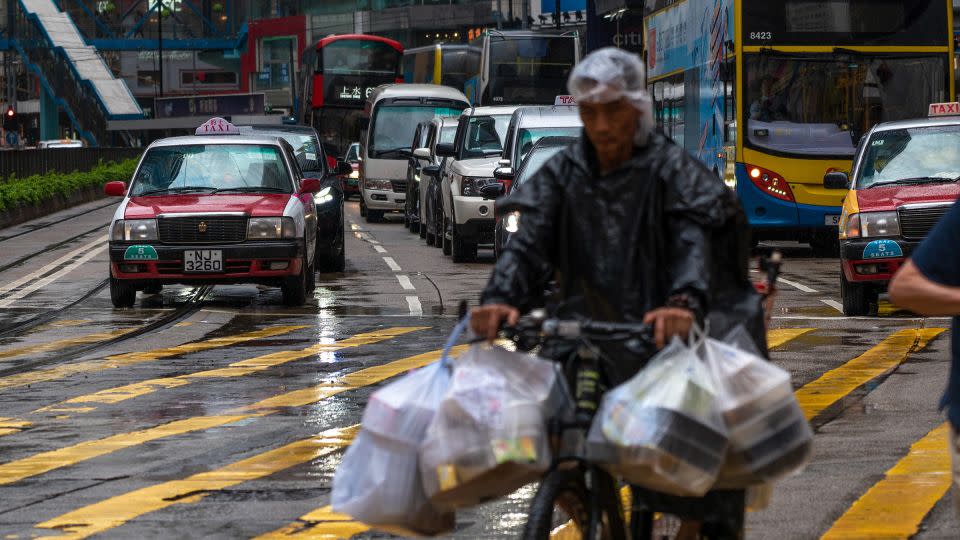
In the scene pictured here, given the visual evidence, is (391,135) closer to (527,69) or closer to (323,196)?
(527,69)

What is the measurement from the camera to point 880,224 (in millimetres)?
15258

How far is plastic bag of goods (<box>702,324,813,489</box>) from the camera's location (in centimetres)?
451

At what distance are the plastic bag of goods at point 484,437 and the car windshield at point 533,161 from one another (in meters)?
14.4

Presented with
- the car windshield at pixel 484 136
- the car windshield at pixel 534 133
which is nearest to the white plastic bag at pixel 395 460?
the car windshield at pixel 534 133

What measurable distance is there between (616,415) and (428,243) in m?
24.3

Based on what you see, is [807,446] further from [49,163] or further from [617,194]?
[49,163]

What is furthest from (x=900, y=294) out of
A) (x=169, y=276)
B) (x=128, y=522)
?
(x=169, y=276)

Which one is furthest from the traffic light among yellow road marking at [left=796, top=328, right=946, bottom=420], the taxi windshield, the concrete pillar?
yellow road marking at [left=796, top=328, right=946, bottom=420]

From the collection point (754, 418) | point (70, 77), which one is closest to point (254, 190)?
point (754, 418)

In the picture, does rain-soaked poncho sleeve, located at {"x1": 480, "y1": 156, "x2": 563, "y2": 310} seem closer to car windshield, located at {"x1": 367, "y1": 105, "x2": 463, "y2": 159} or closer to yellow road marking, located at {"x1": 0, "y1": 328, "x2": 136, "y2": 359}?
yellow road marking, located at {"x1": 0, "y1": 328, "x2": 136, "y2": 359}

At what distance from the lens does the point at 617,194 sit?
4.89 meters

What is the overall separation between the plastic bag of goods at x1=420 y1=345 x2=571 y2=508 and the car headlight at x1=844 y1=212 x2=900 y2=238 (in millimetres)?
11148

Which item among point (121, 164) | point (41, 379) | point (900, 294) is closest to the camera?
point (900, 294)

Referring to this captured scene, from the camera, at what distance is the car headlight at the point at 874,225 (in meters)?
15.2
